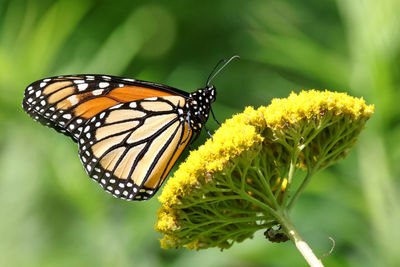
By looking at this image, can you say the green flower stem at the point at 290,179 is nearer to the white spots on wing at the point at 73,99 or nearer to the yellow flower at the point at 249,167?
the yellow flower at the point at 249,167

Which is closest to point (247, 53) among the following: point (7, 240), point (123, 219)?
point (123, 219)

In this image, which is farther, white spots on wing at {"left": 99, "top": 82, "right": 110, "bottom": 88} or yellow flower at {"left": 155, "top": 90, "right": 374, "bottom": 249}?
white spots on wing at {"left": 99, "top": 82, "right": 110, "bottom": 88}

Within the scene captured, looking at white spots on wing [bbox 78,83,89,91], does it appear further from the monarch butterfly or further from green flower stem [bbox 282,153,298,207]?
green flower stem [bbox 282,153,298,207]

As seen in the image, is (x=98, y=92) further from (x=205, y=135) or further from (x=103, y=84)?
(x=205, y=135)

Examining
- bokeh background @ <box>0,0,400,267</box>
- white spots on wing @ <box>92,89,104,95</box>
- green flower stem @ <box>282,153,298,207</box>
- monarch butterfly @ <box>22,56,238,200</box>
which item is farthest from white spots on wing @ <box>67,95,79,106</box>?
green flower stem @ <box>282,153,298,207</box>

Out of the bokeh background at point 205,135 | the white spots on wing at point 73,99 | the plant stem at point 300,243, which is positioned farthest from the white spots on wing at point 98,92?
the plant stem at point 300,243

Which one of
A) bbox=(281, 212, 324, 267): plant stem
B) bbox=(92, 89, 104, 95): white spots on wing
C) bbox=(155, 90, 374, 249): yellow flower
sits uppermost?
bbox=(92, 89, 104, 95): white spots on wing

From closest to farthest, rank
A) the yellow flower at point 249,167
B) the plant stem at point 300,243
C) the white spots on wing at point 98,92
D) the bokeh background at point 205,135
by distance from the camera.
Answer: the plant stem at point 300,243 → the yellow flower at point 249,167 → the white spots on wing at point 98,92 → the bokeh background at point 205,135

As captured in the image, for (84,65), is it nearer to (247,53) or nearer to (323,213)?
(247,53)
